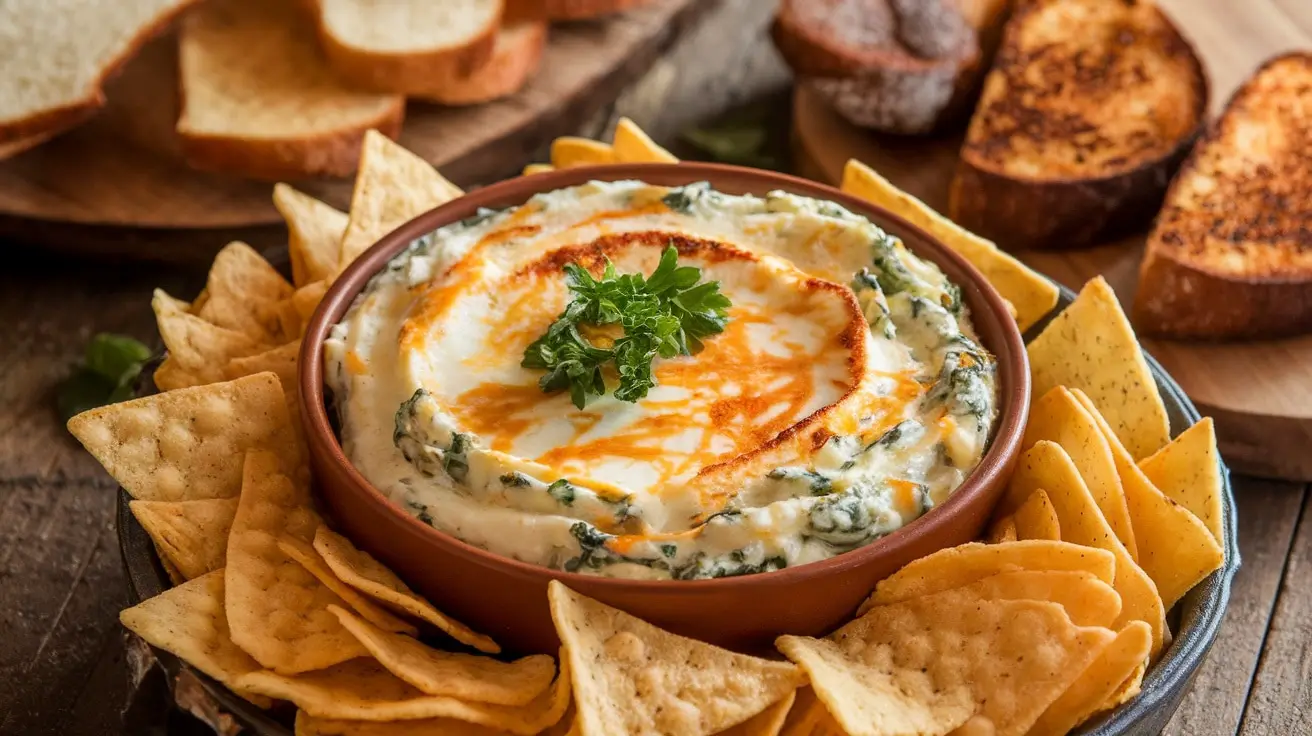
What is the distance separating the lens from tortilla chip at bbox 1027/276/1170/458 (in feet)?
9.50

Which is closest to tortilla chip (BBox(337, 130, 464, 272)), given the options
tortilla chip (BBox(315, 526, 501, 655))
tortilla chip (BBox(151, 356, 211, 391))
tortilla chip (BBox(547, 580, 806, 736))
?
tortilla chip (BBox(151, 356, 211, 391))

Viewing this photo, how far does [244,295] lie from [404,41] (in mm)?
1240

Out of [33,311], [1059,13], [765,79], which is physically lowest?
[33,311]

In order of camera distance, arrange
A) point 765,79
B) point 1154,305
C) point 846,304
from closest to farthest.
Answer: point 846,304 → point 1154,305 → point 765,79

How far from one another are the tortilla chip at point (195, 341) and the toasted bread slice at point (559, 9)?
1.85 meters

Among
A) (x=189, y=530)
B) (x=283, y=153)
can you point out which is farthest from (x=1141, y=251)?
(x=189, y=530)

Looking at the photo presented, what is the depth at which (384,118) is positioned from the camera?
13.5ft

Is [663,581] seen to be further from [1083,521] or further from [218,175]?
[218,175]

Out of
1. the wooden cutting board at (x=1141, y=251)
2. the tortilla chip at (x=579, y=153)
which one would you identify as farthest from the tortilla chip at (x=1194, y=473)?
the tortilla chip at (x=579, y=153)

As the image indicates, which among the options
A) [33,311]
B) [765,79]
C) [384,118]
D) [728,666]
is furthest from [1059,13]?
[33,311]

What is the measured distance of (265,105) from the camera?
13.5ft

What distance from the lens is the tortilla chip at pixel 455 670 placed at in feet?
7.55

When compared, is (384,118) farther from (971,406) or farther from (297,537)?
(971,406)

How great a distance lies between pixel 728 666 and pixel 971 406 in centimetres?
68
